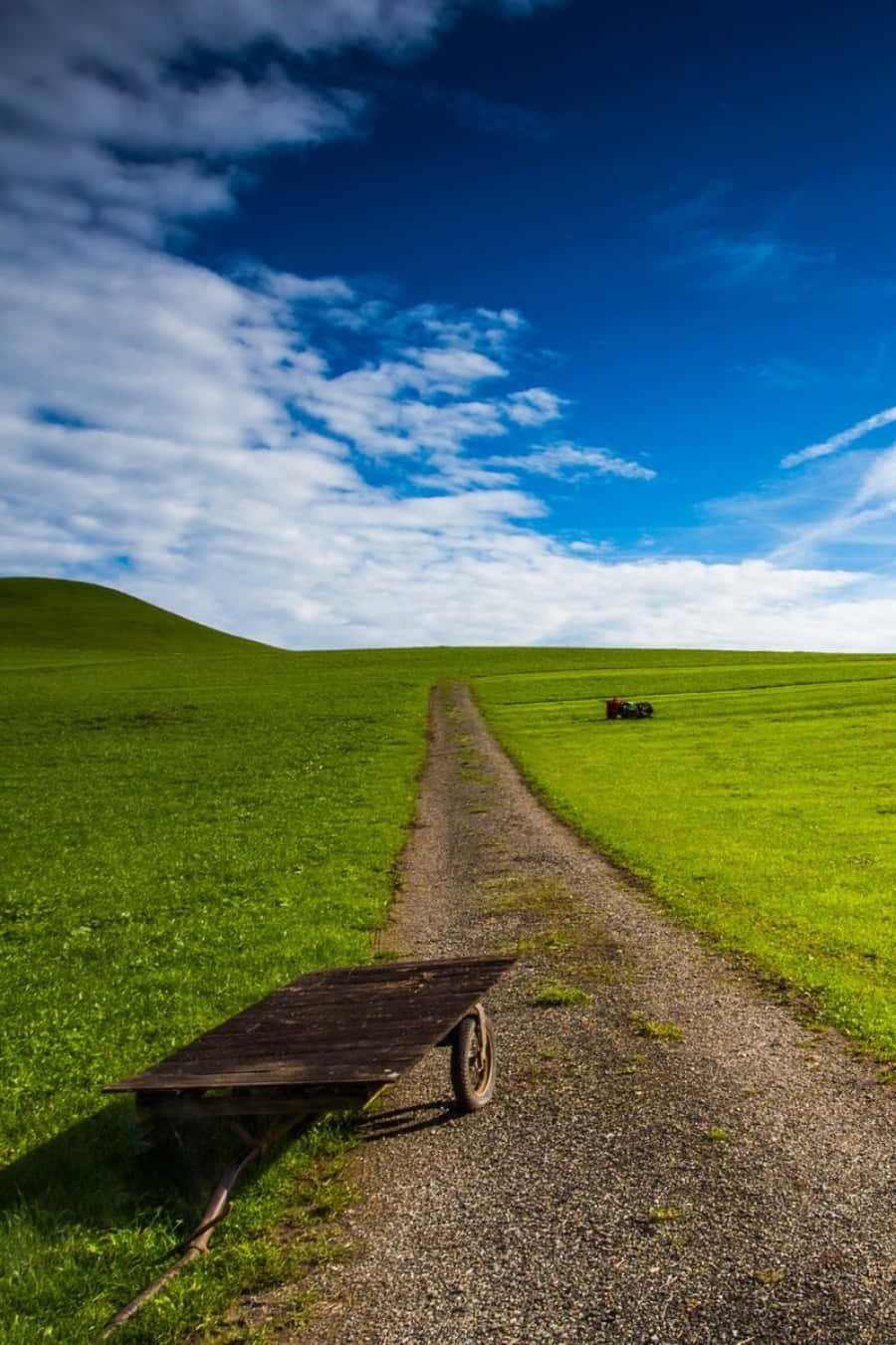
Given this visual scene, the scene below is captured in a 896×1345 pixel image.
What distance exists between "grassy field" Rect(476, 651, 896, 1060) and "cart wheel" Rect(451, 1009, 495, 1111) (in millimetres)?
4826

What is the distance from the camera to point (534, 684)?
86.4 metres

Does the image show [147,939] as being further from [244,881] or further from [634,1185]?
[634,1185]

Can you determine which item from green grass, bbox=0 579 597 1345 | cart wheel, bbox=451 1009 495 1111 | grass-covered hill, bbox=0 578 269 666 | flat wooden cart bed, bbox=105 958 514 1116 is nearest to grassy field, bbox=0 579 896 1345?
green grass, bbox=0 579 597 1345

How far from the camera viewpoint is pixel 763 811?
27.8 metres

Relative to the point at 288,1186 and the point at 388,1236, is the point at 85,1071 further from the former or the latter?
the point at 388,1236

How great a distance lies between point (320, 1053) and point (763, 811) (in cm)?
2270

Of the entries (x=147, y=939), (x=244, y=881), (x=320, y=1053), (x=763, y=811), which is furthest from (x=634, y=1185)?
(x=763, y=811)

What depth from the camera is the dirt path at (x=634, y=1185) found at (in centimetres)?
589

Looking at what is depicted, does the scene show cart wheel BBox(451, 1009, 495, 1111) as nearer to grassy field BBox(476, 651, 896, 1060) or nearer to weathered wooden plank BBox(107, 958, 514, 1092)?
weathered wooden plank BBox(107, 958, 514, 1092)

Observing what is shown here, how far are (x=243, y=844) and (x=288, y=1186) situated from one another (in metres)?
17.7

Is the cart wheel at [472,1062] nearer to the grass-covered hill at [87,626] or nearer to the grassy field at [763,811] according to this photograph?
the grassy field at [763,811]

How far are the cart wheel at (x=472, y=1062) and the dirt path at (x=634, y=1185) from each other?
0.19m

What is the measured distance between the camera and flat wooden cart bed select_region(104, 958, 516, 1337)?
7445 millimetres

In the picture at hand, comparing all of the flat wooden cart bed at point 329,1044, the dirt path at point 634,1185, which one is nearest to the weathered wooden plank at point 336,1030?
the flat wooden cart bed at point 329,1044
